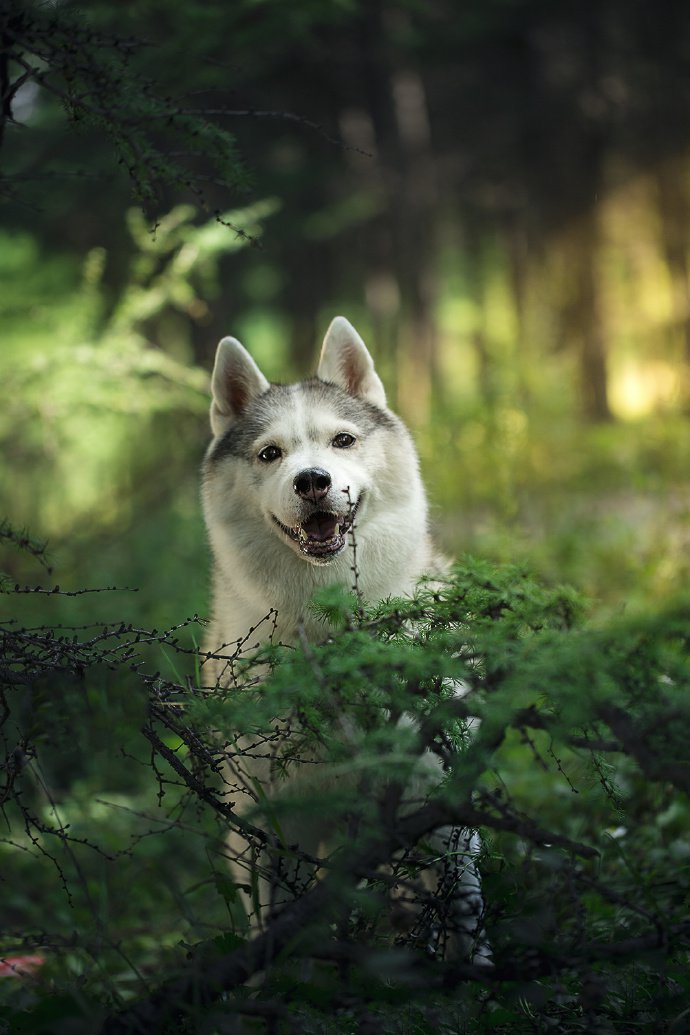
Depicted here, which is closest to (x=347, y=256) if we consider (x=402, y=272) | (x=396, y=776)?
(x=402, y=272)

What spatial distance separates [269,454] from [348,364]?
77cm

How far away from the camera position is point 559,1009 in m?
2.48

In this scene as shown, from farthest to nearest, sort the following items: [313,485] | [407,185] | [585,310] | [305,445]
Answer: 1. [585,310]
2. [407,185]
3. [305,445]
4. [313,485]

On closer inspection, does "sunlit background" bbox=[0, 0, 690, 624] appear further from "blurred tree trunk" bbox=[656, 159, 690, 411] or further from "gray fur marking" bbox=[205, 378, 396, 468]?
"gray fur marking" bbox=[205, 378, 396, 468]

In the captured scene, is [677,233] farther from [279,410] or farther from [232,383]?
[279,410]

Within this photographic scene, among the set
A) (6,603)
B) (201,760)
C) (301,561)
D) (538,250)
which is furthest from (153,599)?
(538,250)

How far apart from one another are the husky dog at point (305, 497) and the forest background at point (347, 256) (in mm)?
697

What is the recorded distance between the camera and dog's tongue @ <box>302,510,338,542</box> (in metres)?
3.43

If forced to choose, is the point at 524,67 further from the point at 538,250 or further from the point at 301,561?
the point at 301,561

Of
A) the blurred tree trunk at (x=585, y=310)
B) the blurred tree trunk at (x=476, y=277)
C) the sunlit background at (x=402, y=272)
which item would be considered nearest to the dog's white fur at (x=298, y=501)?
the sunlit background at (x=402, y=272)

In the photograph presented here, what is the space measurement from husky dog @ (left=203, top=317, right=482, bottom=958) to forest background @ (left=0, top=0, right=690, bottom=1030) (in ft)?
2.29

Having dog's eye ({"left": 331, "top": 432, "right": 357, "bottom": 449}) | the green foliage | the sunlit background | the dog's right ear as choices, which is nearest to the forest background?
the sunlit background

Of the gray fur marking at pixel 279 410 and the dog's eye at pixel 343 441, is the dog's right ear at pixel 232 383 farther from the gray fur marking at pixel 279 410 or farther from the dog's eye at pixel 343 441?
the dog's eye at pixel 343 441

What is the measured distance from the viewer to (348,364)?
4328mm
